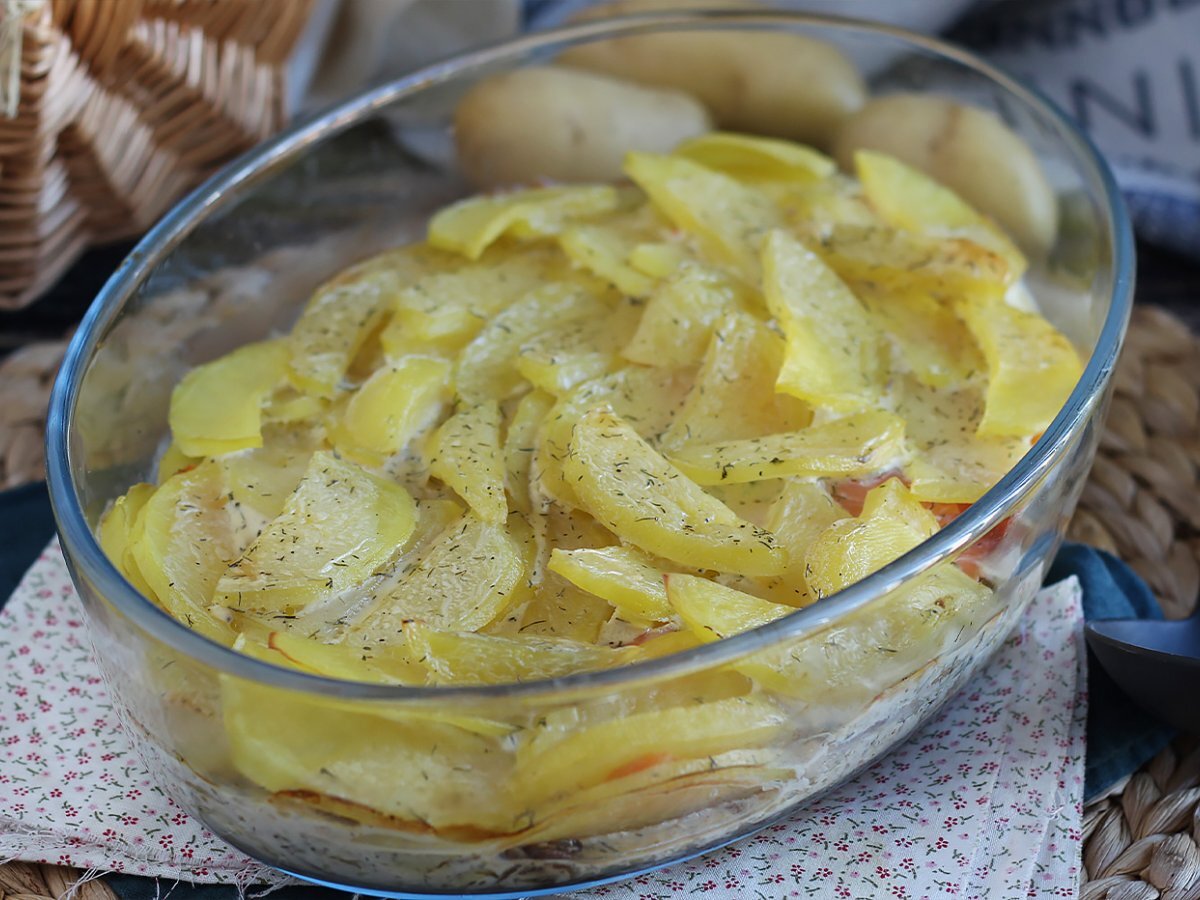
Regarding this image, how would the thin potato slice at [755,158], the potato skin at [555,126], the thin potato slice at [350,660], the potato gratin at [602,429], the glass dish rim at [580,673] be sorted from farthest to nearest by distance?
1. the potato skin at [555,126]
2. the thin potato slice at [755,158]
3. the potato gratin at [602,429]
4. the thin potato slice at [350,660]
5. the glass dish rim at [580,673]

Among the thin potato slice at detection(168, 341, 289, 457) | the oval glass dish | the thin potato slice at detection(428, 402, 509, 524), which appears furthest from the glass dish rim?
the thin potato slice at detection(428, 402, 509, 524)

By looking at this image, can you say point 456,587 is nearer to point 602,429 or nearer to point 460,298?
point 602,429

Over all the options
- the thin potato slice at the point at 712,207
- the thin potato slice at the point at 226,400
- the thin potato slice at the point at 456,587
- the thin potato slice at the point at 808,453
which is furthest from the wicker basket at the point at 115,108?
the thin potato slice at the point at 808,453

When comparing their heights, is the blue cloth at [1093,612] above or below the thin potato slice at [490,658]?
below

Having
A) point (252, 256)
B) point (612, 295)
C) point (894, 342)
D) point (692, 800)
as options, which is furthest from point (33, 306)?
point (692, 800)

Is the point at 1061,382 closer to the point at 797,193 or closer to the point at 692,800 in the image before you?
the point at 797,193

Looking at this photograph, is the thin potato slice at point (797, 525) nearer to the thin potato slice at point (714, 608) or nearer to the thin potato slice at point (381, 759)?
the thin potato slice at point (714, 608)
